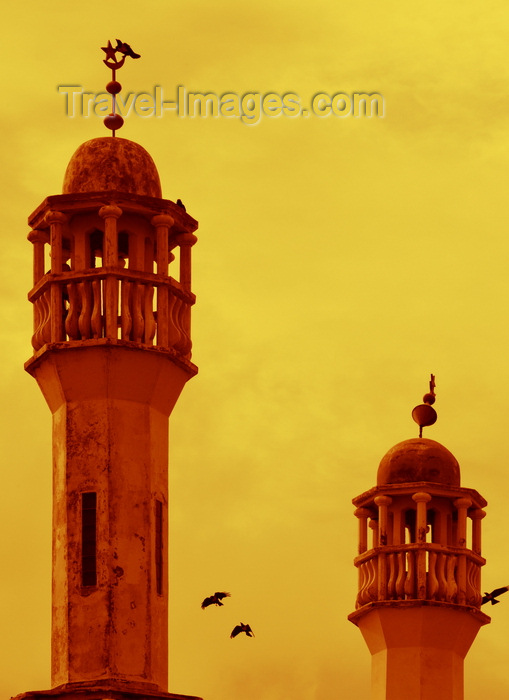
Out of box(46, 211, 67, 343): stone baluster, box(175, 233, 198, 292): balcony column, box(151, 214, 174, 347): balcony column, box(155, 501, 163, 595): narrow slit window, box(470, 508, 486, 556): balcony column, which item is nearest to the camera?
box(155, 501, 163, 595): narrow slit window

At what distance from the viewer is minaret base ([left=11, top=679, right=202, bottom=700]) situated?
27.6 metres

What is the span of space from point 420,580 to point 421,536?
66 cm

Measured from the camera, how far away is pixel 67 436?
2941 centimetres

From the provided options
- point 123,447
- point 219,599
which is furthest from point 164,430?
point 219,599

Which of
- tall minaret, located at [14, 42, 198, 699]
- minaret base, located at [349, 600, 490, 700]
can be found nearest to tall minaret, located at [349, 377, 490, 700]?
minaret base, located at [349, 600, 490, 700]

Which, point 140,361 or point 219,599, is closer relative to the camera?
point 140,361

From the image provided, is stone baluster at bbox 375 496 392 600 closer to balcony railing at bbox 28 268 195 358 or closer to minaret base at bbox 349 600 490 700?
minaret base at bbox 349 600 490 700

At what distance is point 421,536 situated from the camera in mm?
37594

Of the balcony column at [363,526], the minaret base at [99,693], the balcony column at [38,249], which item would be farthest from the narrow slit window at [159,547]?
the balcony column at [363,526]

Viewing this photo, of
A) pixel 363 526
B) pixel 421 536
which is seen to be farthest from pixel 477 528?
pixel 363 526

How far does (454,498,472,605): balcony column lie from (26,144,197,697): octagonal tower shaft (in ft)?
27.9

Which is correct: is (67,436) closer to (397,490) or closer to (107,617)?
(107,617)

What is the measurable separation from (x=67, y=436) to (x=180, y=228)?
3.02 metres

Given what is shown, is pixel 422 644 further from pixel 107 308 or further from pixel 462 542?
pixel 107 308
